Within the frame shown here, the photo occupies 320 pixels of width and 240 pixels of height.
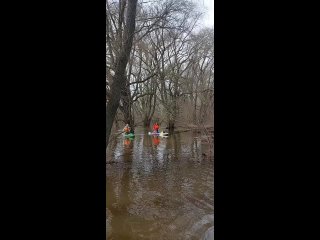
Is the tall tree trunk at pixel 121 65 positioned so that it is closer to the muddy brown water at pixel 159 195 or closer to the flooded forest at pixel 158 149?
the flooded forest at pixel 158 149

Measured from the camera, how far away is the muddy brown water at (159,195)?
19.9 feet

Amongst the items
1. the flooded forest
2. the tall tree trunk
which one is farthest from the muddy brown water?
the tall tree trunk

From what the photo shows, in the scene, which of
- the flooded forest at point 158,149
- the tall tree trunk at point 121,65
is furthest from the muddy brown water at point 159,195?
the tall tree trunk at point 121,65

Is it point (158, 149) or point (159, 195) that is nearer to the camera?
point (159, 195)

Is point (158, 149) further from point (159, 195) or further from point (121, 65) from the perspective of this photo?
point (121, 65)

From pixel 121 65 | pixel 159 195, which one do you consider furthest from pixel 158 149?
pixel 121 65

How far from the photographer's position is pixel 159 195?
8250 millimetres
